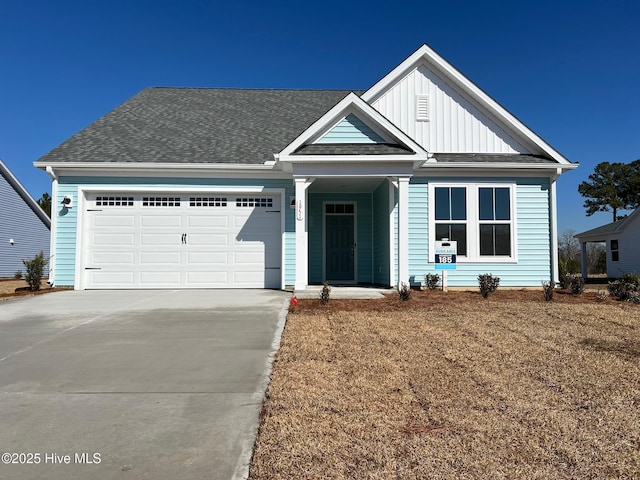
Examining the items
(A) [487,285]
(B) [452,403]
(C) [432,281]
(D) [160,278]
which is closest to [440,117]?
(C) [432,281]

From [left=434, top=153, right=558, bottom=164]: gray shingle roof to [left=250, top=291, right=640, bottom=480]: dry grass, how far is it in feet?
20.3

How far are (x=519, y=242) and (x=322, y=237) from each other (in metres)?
5.36

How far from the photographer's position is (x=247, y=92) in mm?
16719

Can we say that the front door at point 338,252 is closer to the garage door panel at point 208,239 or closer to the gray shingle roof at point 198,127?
the gray shingle roof at point 198,127

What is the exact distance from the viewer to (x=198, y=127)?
45.5 ft

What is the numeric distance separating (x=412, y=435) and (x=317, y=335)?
312cm

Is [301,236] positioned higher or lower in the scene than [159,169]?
lower

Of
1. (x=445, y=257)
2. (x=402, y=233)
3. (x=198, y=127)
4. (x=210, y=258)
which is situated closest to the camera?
(x=402, y=233)

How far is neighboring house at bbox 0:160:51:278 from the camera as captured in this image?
2331cm

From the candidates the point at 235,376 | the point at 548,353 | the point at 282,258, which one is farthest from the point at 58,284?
the point at 548,353

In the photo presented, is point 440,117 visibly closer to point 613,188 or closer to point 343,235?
point 343,235

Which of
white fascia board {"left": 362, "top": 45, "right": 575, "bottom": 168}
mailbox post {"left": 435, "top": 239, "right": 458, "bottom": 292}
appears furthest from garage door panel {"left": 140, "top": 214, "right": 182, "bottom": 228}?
mailbox post {"left": 435, "top": 239, "right": 458, "bottom": 292}

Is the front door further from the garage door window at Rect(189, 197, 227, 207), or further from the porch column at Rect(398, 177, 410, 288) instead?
the garage door window at Rect(189, 197, 227, 207)

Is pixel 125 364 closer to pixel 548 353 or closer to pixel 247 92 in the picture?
pixel 548 353
